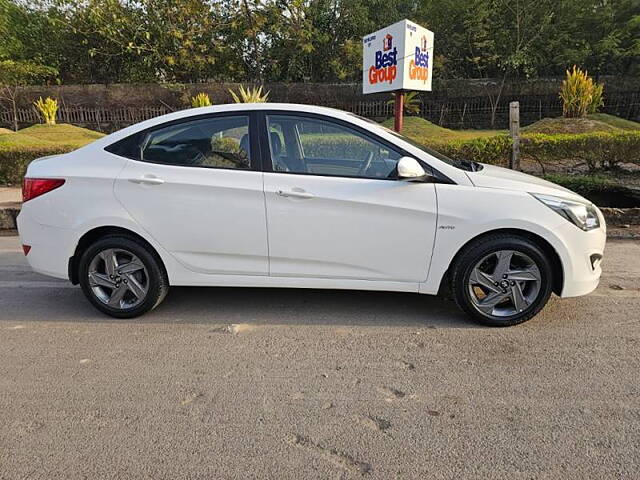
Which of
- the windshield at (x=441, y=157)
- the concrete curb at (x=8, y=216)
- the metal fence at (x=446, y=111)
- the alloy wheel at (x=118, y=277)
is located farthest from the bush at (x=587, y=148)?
the metal fence at (x=446, y=111)

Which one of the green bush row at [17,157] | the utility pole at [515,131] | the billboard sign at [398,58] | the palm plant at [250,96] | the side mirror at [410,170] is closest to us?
the side mirror at [410,170]

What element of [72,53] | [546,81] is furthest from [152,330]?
[72,53]

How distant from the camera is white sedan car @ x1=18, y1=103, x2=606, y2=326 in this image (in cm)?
322

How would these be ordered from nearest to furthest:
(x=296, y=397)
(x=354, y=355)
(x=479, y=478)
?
(x=479, y=478) < (x=296, y=397) < (x=354, y=355)

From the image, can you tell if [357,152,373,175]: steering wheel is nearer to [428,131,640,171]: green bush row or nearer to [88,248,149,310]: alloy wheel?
[88,248,149,310]: alloy wheel

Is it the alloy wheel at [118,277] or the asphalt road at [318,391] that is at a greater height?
the alloy wheel at [118,277]

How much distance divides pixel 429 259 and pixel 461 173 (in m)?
0.67

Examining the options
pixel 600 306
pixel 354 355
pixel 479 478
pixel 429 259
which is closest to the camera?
pixel 479 478

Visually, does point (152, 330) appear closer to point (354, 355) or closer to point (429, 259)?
point (354, 355)

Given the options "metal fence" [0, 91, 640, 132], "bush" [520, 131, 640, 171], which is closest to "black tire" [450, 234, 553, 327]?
"bush" [520, 131, 640, 171]

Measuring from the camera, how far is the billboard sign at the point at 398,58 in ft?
26.7

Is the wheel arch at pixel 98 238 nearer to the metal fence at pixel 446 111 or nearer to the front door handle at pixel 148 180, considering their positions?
the front door handle at pixel 148 180

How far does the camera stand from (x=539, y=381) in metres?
2.69

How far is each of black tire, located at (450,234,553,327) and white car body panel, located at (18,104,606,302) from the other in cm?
8
